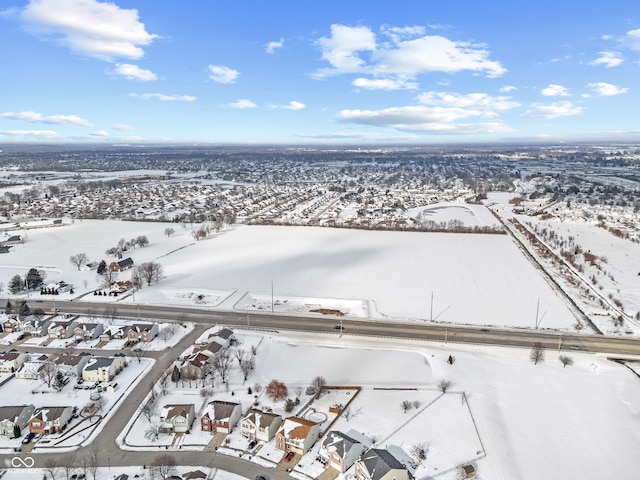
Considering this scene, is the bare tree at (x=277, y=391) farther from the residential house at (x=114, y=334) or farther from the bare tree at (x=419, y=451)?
the residential house at (x=114, y=334)

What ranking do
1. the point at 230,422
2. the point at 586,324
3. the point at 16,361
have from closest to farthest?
the point at 230,422
the point at 16,361
the point at 586,324

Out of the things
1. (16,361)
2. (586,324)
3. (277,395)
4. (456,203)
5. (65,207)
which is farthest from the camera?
(456,203)

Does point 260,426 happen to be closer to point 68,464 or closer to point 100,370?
point 68,464

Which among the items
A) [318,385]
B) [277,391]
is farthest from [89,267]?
[318,385]

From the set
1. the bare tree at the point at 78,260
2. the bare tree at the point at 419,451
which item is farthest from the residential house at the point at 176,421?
the bare tree at the point at 78,260

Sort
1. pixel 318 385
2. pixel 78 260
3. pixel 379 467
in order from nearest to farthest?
pixel 379 467 < pixel 318 385 < pixel 78 260

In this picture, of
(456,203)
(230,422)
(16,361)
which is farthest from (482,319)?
(456,203)

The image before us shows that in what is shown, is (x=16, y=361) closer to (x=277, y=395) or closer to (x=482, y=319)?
(x=277, y=395)
